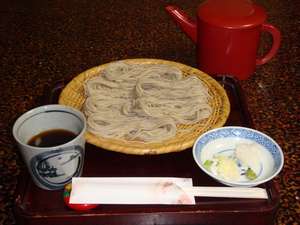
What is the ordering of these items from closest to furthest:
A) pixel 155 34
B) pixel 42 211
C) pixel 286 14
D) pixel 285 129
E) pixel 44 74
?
pixel 42 211 < pixel 285 129 < pixel 44 74 < pixel 155 34 < pixel 286 14

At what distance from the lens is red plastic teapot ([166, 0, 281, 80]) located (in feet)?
3.67

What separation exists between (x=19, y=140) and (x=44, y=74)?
616 mm

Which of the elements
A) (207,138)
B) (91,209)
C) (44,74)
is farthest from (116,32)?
(91,209)

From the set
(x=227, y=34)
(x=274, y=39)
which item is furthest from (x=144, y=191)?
(x=274, y=39)

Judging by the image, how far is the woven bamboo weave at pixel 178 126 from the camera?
2.85ft

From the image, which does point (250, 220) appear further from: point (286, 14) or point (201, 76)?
point (286, 14)

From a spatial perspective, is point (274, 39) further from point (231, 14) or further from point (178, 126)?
point (178, 126)

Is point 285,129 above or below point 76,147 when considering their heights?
below

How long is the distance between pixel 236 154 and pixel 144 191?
23 cm

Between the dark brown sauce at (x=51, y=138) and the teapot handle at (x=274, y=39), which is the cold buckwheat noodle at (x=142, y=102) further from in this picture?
the teapot handle at (x=274, y=39)

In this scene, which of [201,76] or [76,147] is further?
[201,76]

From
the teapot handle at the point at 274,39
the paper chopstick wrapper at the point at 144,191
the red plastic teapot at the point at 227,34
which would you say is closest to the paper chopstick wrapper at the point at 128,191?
the paper chopstick wrapper at the point at 144,191

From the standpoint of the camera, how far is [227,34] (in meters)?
1.12

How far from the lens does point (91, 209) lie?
77 cm
